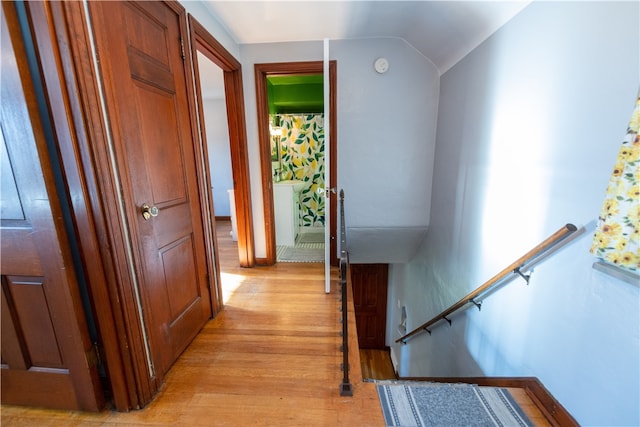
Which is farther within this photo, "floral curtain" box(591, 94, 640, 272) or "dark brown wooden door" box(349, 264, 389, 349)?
"dark brown wooden door" box(349, 264, 389, 349)

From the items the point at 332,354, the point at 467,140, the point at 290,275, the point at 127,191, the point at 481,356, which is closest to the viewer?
the point at 127,191

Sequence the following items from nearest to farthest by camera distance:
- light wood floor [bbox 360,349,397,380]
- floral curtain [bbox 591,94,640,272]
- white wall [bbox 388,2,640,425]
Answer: floral curtain [bbox 591,94,640,272], white wall [bbox 388,2,640,425], light wood floor [bbox 360,349,397,380]

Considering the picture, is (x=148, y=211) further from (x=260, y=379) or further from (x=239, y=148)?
(x=239, y=148)

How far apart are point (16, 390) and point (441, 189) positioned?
3.04 m

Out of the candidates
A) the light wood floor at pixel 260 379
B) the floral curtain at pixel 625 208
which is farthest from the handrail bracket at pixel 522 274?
the light wood floor at pixel 260 379

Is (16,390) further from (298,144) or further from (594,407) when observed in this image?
(298,144)

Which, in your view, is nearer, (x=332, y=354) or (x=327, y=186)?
(x=332, y=354)

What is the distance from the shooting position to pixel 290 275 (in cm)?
250

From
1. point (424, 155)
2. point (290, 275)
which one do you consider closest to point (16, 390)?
point (290, 275)

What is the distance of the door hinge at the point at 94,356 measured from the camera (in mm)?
1113

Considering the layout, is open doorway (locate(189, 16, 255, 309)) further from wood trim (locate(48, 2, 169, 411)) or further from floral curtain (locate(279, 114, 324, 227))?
floral curtain (locate(279, 114, 324, 227))

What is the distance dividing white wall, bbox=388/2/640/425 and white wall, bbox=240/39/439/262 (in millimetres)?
411

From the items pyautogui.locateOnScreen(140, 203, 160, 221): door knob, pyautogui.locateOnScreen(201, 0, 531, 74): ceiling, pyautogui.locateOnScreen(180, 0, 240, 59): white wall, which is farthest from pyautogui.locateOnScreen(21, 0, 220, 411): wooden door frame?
pyautogui.locateOnScreen(201, 0, 531, 74): ceiling

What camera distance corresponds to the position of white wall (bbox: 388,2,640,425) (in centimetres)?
86
